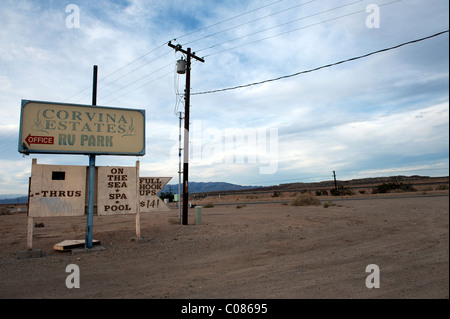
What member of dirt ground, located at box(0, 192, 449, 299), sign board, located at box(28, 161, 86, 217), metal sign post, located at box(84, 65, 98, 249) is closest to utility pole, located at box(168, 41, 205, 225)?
dirt ground, located at box(0, 192, 449, 299)

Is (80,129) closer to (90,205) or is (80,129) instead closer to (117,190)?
(117,190)

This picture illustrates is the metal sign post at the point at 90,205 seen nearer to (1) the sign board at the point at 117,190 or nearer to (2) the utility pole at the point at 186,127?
(1) the sign board at the point at 117,190

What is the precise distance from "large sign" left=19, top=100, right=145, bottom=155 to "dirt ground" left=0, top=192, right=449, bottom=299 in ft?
11.8

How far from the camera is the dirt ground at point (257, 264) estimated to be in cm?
540

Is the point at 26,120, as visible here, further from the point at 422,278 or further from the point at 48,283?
the point at 422,278

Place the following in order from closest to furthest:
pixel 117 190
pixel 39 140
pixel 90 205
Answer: pixel 39 140 < pixel 90 205 < pixel 117 190

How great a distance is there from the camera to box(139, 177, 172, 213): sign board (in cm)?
1223

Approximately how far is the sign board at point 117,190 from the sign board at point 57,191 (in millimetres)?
627

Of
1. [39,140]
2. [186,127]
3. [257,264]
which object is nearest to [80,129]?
[39,140]

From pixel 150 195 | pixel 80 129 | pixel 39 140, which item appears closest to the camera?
pixel 39 140

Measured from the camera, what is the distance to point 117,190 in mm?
11742

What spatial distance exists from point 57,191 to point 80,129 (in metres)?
2.32

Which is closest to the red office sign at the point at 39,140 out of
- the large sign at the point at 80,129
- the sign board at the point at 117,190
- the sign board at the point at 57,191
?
the large sign at the point at 80,129
